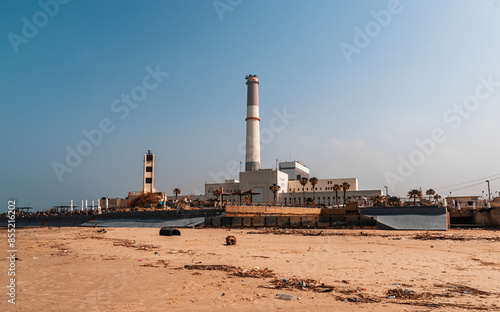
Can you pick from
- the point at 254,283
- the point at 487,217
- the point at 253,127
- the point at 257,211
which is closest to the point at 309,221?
the point at 257,211

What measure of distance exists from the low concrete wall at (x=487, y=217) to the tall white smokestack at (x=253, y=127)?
178 ft

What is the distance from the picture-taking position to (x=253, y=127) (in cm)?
9219

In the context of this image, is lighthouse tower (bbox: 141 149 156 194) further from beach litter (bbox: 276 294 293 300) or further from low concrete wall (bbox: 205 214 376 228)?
beach litter (bbox: 276 294 293 300)

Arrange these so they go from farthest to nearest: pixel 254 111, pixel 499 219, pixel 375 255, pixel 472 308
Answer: pixel 254 111, pixel 499 219, pixel 375 255, pixel 472 308

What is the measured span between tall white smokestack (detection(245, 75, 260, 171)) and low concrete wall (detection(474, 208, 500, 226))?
5428 centimetres

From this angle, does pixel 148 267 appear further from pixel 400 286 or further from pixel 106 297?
pixel 400 286

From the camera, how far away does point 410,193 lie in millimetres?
75375

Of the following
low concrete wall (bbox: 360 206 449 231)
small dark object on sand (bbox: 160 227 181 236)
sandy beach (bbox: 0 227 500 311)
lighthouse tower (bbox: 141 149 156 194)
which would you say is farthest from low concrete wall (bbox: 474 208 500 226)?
lighthouse tower (bbox: 141 149 156 194)

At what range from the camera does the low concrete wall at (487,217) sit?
145 ft

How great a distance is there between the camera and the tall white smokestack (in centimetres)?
9256

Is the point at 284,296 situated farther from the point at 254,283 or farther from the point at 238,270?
the point at 238,270

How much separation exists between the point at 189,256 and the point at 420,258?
922 cm

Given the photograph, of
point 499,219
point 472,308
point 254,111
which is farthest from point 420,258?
point 254,111

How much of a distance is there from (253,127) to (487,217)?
57573 mm
